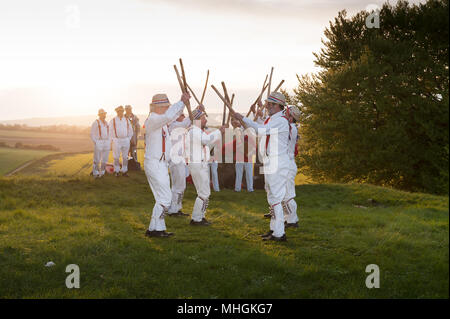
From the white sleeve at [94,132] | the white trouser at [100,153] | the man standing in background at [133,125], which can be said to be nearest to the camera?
the white sleeve at [94,132]

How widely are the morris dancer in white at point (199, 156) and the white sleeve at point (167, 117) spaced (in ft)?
5.42

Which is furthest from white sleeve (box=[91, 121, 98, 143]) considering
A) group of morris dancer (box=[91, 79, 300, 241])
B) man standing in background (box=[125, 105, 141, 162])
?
group of morris dancer (box=[91, 79, 300, 241])

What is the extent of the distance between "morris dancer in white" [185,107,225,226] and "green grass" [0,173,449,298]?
61 cm

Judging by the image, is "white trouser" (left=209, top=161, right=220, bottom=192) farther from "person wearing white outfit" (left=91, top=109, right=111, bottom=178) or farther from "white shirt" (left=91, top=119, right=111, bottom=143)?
"white shirt" (left=91, top=119, right=111, bottom=143)

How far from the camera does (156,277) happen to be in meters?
6.69

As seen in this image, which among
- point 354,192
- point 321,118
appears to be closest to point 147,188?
point 354,192

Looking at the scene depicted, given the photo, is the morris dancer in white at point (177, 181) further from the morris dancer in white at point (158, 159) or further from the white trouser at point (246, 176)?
the white trouser at point (246, 176)

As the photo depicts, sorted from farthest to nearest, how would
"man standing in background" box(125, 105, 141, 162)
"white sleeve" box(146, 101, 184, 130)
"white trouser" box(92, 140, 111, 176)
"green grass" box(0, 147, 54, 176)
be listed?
"green grass" box(0, 147, 54, 176) → "man standing in background" box(125, 105, 141, 162) → "white trouser" box(92, 140, 111, 176) → "white sleeve" box(146, 101, 184, 130)

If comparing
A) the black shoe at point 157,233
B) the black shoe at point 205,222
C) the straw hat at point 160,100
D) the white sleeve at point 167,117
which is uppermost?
the straw hat at point 160,100

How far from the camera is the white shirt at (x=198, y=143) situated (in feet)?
33.9

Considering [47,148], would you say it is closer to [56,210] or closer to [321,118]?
[321,118]

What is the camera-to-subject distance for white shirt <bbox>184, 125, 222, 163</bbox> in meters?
10.3

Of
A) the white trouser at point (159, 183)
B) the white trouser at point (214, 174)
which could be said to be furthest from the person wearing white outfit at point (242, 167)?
the white trouser at point (159, 183)

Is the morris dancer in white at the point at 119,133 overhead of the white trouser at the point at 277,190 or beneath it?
overhead
